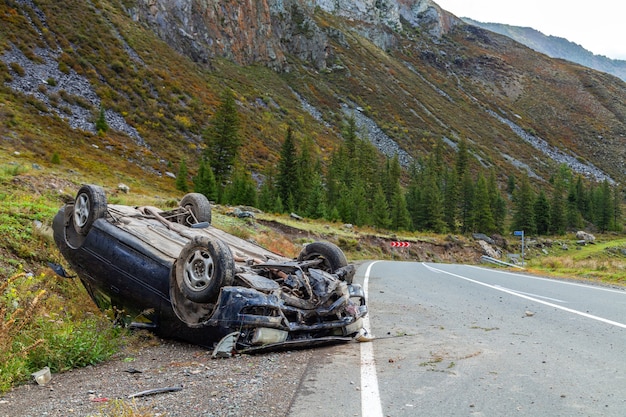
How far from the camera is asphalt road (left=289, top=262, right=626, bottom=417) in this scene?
132 inches

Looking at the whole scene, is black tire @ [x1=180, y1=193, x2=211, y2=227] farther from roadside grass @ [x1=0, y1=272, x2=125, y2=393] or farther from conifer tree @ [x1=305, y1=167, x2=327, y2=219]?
conifer tree @ [x1=305, y1=167, x2=327, y2=219]

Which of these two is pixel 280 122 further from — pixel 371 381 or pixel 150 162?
pixel 371 381

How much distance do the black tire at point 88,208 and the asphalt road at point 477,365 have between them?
3.44 metres

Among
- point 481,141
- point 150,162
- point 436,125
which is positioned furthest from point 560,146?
point 150,162

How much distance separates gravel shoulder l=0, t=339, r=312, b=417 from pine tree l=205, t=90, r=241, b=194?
40811 millimetres

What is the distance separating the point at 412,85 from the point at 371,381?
124 m

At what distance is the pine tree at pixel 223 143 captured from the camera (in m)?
45.4

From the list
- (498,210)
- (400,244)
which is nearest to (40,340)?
(400,244)

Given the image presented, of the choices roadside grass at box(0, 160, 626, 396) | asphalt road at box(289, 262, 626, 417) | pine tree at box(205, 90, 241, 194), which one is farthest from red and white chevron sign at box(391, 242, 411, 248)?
asphalt road at box(289, 262, 626, 417)

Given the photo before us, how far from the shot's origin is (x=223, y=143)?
45.8 metres

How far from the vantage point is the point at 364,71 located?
118 metres

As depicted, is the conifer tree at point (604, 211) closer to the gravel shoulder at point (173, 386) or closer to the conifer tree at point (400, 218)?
the conifer tree at point (400, 218)

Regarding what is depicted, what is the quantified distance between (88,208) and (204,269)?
227 cm

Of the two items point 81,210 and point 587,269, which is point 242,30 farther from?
point 81,210
